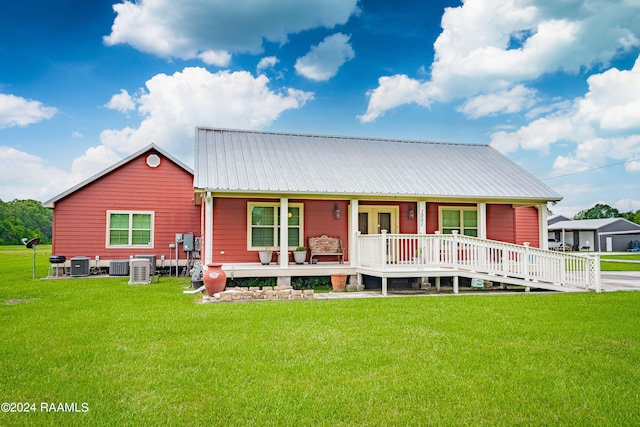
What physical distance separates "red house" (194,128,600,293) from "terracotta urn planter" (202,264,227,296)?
1142 millimetres

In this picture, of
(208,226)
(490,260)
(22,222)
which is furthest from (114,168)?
(22,222)

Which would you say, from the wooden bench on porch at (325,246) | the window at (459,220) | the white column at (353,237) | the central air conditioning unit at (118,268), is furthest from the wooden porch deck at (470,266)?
the central air conditioning unit at (118,268)

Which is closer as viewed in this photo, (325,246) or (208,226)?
(208,226)

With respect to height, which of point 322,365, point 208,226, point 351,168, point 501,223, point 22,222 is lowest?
point 322,365

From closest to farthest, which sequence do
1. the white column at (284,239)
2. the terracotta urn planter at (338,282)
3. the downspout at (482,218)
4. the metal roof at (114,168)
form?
the terracotta urn planter at (338,282)
the white column at (284,239)
the downspout at (482,218)
the metal roof at (114,168)

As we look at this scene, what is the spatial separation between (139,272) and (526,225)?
1499 cm

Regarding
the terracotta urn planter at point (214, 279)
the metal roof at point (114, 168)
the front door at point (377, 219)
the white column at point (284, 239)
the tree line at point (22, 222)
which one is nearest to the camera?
the terracotta urn planter at point (214, 279)

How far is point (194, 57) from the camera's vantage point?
17.3 metres

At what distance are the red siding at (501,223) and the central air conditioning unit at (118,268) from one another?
13.5 m

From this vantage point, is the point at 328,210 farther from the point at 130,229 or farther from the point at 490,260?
the point at 130,229

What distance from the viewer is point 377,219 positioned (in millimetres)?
15445

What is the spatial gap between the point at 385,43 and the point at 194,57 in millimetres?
7636

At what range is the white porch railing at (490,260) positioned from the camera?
1249 centimetres

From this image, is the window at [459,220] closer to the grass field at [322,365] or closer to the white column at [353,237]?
the white column at [353,237]
